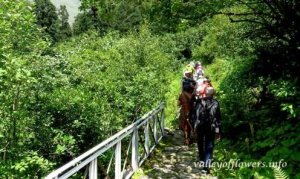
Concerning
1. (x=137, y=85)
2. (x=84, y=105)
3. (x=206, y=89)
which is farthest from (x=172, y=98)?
(x=206, y=89)

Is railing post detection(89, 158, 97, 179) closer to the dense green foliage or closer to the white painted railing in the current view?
the white painted railing

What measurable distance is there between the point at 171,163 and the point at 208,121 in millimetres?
1991

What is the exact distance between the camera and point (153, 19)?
9320 millimetres

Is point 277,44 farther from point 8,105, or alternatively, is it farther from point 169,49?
point 169,49

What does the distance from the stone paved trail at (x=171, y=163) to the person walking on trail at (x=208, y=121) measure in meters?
0.61

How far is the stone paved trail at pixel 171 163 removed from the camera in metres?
7.16

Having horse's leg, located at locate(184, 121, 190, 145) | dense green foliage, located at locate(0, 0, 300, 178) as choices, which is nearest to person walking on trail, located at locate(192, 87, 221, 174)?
dense green foliage, located at locate(0, 0, 300, 178)

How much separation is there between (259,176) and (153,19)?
203 inches

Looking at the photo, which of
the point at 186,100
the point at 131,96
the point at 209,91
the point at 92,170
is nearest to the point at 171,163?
the point at 186,100

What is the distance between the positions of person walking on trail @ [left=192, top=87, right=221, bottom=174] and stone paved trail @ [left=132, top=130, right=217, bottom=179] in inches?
23.9

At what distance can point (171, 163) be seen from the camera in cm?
807

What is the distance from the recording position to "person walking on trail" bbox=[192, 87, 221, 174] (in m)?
6.49

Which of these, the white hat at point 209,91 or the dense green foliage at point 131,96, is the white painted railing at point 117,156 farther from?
the dense green foliage at point 131,96

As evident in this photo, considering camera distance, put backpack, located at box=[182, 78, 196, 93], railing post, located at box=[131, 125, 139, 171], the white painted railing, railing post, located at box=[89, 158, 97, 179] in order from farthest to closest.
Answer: backpack, located at box=[182, 78, 196, 93] < railing post, located at box=[131, 125, 139, 171] < railing post, located at box=[89, 158, 97, 179] < the white painted railing
